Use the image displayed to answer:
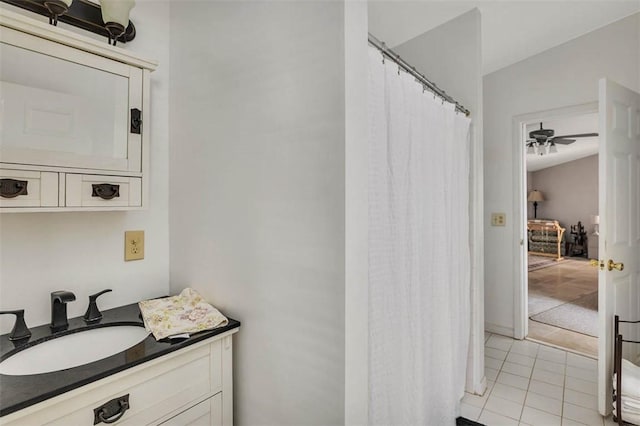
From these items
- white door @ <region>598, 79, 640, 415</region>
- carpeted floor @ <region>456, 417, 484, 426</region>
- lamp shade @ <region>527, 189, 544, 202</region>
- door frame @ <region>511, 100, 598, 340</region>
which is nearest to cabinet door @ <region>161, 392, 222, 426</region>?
carpeted floor @ <region>456, 417, 484, 426</region>

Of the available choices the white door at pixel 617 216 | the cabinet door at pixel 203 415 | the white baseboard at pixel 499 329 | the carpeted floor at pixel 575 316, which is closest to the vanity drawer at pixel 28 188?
the cabinet door at pixel 203 415

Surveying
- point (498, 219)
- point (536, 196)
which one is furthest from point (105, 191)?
point (536, 196)

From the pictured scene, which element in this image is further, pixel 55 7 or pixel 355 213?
pixel 55 7

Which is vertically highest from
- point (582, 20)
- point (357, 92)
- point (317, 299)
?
point (582, 20)

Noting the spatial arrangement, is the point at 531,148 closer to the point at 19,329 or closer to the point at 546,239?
the point at 546,239

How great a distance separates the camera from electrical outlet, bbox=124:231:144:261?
1487 millimetres

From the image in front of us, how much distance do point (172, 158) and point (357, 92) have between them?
0.99m

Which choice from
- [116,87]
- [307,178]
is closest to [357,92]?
[307,178]

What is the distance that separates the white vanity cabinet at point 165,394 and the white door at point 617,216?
2096 mm

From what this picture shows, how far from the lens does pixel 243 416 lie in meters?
1.32

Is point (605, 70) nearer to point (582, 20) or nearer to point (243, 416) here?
point (582, 20)

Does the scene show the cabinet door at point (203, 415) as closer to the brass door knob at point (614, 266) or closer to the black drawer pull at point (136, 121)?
the black drawer pull at point (136, 121)

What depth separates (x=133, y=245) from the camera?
59.2 inches

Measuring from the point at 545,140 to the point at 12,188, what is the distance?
218 inches
